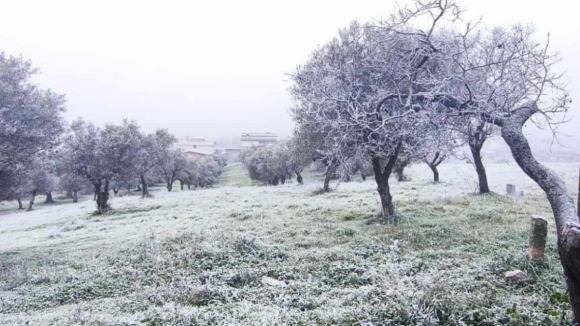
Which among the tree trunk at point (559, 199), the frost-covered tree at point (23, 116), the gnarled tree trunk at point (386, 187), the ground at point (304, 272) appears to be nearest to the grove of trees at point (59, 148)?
the frost-covered tree at point (23, 116)

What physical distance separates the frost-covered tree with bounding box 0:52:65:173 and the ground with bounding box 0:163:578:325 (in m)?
4.21

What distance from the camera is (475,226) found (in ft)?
42.3

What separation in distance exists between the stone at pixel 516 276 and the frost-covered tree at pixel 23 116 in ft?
50.8

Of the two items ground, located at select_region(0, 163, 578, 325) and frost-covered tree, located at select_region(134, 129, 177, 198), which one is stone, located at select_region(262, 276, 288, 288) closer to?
ground, located at select_region(0, 163, 578, 325)

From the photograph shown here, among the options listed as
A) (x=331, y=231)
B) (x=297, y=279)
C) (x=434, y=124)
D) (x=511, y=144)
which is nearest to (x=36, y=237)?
(x=331, y=231)

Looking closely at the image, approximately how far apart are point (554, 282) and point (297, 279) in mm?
5333

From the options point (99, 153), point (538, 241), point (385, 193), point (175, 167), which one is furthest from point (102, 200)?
point (538, 241)

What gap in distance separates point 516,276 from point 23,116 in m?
16.3

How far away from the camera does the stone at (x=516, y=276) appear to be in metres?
7.05

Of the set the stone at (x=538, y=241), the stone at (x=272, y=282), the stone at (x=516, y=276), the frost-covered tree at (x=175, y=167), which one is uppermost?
the frost-covered tree at (x=175, y=167)

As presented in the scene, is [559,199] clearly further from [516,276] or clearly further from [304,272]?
[304,272]

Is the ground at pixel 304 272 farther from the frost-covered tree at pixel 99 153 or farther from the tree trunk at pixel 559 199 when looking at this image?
the frost-covered tree at pixel 99 153

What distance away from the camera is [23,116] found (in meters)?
13.2

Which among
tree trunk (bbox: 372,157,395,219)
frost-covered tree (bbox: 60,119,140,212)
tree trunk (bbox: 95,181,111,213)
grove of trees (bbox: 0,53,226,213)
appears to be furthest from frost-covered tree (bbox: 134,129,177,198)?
tree trunk (bbox: 372,157,395,219)
